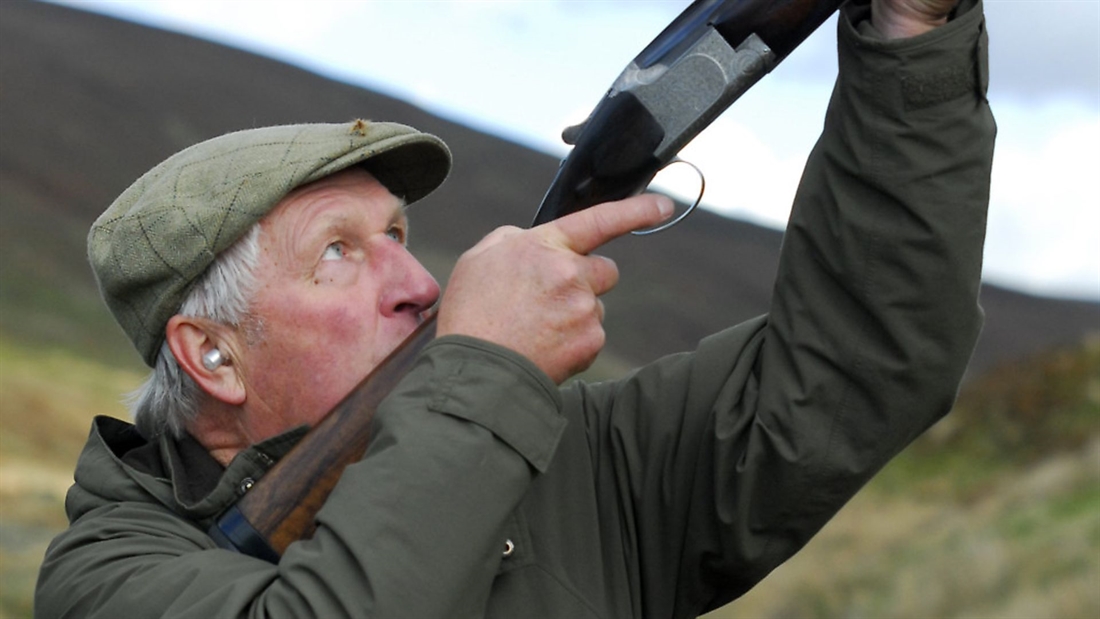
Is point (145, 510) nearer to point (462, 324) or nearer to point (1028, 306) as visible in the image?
point (462, 324)

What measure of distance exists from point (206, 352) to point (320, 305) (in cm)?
22

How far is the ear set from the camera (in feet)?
5.87

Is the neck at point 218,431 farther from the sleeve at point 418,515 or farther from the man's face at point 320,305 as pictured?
the sleeve at point 418,515

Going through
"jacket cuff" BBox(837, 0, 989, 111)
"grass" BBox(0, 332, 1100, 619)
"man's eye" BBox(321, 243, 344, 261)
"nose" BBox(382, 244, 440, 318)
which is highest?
"man's eye" BBox(321, 243, 344, 261)

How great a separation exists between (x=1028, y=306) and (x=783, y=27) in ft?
13.8

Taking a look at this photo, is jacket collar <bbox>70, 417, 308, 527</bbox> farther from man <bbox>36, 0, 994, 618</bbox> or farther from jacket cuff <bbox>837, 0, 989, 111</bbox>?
jacket cuff <bbox>837, 0, 989, 111</bbox>

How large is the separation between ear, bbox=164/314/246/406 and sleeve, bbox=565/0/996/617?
24.3 inches

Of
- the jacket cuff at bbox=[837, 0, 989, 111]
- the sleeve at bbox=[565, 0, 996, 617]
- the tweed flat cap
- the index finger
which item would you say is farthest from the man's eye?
the jacket cuff at bbox=[837, 0, 989, 111]

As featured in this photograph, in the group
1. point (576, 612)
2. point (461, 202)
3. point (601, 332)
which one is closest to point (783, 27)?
point (601, 332)

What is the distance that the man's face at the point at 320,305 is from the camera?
1.72 meters

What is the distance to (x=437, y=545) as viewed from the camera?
130 cm

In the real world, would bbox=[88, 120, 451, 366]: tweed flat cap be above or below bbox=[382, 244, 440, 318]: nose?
above

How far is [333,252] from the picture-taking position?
1771mm

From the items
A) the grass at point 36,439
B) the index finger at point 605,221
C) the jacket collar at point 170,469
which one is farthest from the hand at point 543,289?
the grass at point 36,439
